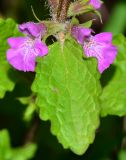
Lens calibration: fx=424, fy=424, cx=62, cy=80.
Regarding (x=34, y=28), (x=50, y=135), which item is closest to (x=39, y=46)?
(x=34, y=28)

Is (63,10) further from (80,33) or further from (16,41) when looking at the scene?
(16,41)

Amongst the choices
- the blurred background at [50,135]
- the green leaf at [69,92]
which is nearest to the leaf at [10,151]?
the blurred background at [50,135]

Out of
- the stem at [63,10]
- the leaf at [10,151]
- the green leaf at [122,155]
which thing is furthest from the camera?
the green leaf at [122,155]

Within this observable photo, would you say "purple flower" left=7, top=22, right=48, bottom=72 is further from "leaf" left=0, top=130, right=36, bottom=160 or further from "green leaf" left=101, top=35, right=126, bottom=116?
"leaf" left=0, top=130, right=36, bottom=160

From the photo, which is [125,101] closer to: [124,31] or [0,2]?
[124,31]

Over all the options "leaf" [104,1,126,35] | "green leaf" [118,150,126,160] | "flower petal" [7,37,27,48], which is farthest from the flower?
"leaf" [104,1,126,35]

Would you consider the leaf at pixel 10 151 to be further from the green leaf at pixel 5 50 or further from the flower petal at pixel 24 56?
the flower petal at pixel 24 56
